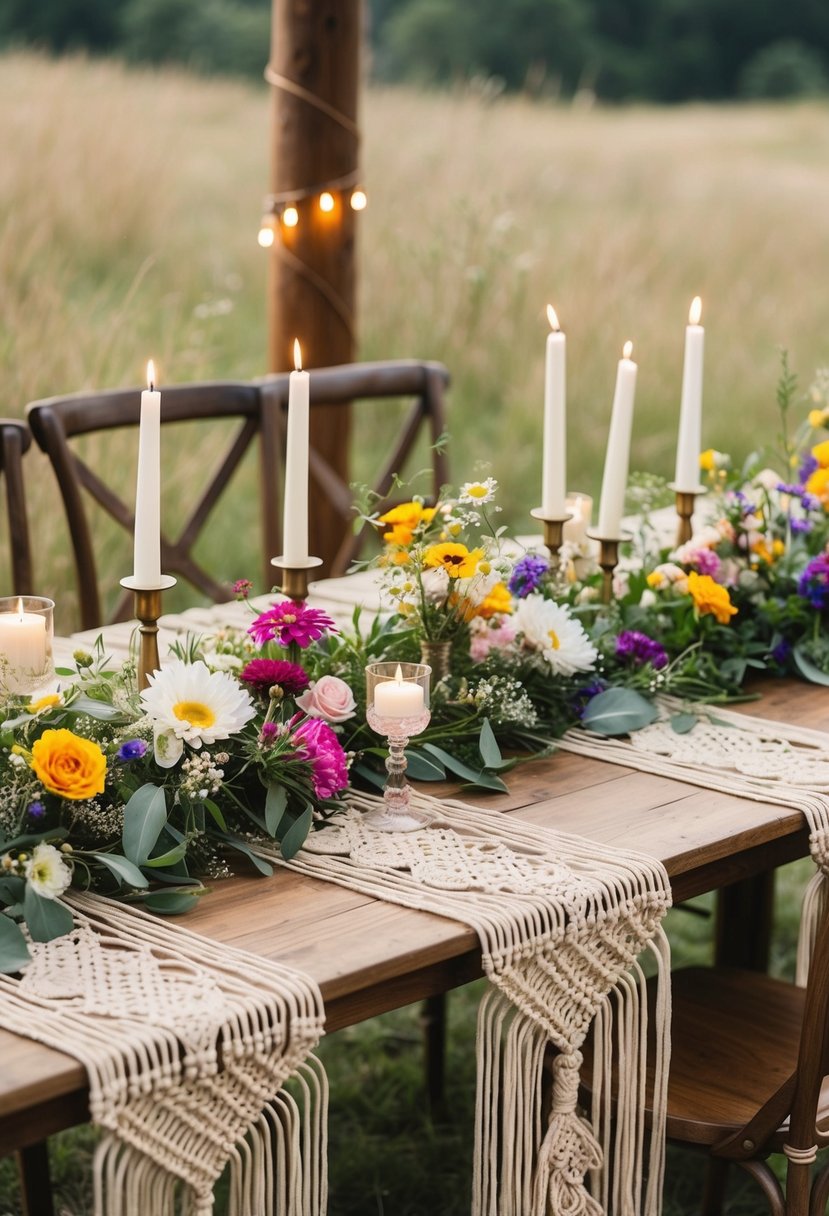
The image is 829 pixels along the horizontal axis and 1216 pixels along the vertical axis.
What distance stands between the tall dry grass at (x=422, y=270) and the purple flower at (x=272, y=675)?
185cm

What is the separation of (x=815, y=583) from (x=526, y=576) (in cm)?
42

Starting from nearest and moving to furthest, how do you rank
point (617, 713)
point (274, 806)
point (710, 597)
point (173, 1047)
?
point (173, 1047)
point (274, 806)
point (617, 713)
point (710, 597)

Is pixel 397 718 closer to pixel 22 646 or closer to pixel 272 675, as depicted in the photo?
pixel 272 675

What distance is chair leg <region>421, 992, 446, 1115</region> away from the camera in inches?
93.7

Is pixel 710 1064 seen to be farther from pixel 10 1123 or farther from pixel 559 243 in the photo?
pixel 559 243

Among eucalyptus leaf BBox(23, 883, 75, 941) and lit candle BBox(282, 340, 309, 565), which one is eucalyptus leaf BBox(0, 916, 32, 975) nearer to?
eucalyptus leaf BBox(23, 883, 75, 941)

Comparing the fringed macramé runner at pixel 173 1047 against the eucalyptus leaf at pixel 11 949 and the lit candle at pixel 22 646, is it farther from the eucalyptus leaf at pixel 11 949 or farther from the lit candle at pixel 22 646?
the lit candle at pixel 22 646

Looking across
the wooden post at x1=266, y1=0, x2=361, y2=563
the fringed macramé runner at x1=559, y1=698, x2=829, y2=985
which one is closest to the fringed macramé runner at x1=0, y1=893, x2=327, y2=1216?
the fringed macramé runner at x1=559, y1=698, x2=829, y2=985

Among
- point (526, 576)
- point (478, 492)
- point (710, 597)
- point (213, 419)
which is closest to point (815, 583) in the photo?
point (710, 597)

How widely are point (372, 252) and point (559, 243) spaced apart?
5.17 feet

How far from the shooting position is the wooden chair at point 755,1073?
59.6 inches

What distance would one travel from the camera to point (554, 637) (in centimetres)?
175

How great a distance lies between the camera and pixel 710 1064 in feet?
5.76

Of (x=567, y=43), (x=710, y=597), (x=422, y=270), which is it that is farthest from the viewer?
(x=567, y=43)
